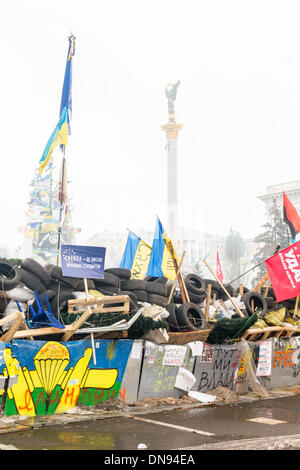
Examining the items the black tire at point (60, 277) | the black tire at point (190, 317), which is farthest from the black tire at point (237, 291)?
the black tire at point (60, 277)

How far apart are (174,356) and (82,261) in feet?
11.2

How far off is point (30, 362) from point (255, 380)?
23.5 feet

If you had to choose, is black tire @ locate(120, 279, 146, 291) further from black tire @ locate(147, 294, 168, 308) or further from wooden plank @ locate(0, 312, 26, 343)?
wooden plank @ locate(0, 312, 26, 343)

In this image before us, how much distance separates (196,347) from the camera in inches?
573

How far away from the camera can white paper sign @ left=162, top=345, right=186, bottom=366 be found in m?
13.9

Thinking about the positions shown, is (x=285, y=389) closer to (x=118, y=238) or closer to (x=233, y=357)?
(x=233, y=357)

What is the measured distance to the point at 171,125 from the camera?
107 metres

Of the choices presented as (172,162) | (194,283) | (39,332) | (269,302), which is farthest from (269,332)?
(172,162)

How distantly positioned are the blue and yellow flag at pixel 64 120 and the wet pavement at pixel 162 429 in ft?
25.9

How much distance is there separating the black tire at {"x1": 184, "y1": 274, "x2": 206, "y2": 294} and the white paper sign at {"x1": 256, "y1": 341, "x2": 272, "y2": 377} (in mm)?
2497

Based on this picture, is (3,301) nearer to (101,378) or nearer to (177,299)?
(101,378)

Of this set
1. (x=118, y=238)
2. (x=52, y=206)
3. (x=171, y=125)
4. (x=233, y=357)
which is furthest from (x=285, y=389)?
(x=118, y=238)

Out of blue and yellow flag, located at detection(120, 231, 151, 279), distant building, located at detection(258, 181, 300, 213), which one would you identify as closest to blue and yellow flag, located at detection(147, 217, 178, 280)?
blue and yellow flag, located at detection(120, 231, 151, 279)

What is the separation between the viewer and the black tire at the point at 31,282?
1347cm
